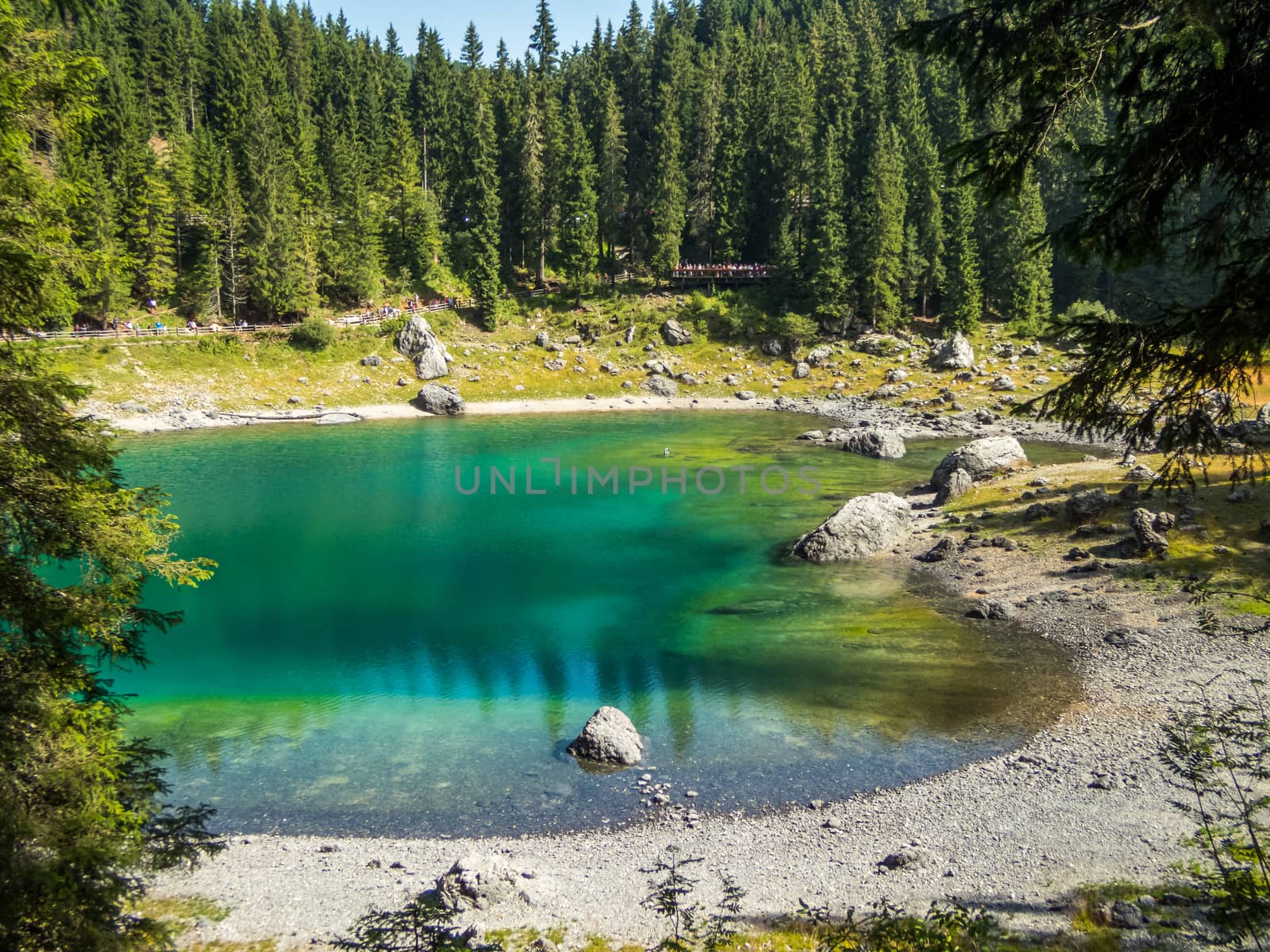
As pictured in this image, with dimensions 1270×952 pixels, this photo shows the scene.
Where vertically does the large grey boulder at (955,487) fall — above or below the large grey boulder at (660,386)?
below

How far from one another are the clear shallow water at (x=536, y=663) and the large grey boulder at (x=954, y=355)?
35404 millimetres

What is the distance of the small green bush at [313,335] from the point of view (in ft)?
245

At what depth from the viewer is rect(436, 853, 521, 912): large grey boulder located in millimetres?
14094

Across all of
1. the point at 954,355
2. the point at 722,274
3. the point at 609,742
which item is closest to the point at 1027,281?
the point at 954,355

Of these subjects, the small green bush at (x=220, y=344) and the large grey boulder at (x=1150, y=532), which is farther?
the small green bush at (x=220, y=344)

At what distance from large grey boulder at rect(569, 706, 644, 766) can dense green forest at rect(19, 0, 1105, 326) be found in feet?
212

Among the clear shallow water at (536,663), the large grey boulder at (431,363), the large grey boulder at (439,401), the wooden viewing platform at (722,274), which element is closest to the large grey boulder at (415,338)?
the large grey boulder at (431,363)

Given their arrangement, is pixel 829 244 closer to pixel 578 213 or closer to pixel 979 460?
pixel 578 213

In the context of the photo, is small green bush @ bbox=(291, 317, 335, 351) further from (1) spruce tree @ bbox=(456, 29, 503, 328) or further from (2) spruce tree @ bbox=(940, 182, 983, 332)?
(2) spruce tree @ bbox=(940, 182, 983, 332)

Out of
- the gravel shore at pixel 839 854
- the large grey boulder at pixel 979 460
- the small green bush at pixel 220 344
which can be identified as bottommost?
the gravel shore at pixel 839 854

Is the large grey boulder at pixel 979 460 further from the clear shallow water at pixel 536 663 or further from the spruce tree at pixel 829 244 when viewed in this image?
the spruce tree at pixel 829 244

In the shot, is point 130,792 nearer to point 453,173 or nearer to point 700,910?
point 700,910

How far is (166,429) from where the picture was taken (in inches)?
2493

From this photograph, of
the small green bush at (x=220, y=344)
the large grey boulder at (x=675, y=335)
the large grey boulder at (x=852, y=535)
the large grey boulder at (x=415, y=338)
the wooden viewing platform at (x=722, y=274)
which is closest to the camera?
the large grey boulder at (x=852, y=535)
